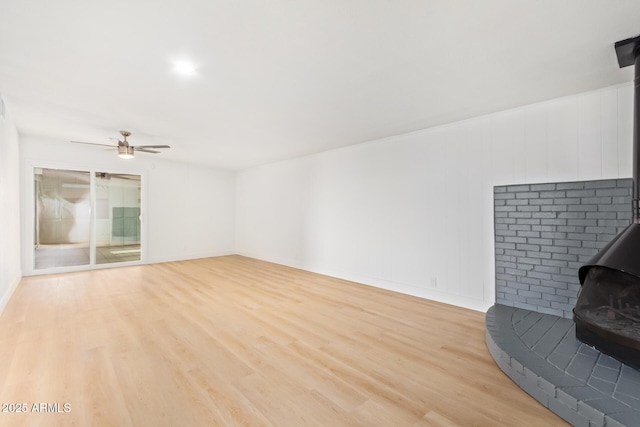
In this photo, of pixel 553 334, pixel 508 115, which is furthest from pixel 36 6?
pixel 553 334

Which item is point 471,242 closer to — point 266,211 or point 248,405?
point 248,405

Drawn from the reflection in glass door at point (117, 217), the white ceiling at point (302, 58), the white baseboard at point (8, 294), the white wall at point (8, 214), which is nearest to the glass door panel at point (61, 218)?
the reflection in glass door at point (117, 217)

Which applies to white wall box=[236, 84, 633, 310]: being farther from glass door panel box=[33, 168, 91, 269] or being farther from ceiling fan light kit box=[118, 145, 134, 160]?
glass door panel box=[33, 168, 91, 269]

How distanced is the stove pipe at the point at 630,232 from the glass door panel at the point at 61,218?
7860mm

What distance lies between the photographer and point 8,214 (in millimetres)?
3883

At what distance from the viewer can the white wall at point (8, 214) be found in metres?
3.47

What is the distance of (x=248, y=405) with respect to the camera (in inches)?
72.0

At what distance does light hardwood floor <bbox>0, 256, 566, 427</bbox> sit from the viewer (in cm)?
175

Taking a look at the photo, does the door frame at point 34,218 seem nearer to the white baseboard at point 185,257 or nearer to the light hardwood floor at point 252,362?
the white baseboard at point 185,257

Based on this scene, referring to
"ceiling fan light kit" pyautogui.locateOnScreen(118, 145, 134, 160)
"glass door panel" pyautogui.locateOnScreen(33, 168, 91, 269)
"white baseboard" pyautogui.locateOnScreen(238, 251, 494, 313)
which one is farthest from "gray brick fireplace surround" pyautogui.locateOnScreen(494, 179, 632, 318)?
"glass door panel" pyautogui.locateOnScreen(33, 168, 91, 269)

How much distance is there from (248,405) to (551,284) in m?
3.15

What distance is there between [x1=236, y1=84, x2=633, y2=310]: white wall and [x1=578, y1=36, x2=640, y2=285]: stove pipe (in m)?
0.71

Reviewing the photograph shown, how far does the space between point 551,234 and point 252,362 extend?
3242 mm

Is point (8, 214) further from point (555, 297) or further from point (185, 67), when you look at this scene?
point (555, 297)
